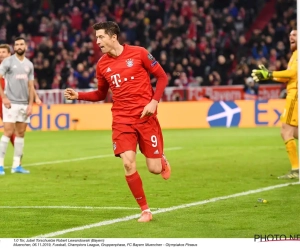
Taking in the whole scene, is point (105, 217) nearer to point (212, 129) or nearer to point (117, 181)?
point (117, 181)

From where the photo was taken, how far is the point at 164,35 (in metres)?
31.9

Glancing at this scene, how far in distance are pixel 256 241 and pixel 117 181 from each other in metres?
6.39

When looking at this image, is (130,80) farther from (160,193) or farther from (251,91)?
(251,91)

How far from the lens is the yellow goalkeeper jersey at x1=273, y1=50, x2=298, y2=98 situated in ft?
39.4

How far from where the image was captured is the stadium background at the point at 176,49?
25.6m

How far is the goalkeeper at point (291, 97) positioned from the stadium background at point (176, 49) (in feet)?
39.0

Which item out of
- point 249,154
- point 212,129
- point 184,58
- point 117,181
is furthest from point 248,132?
point 117,181

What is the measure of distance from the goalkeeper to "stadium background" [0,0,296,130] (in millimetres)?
11894

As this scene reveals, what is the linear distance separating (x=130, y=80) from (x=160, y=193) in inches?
99.0

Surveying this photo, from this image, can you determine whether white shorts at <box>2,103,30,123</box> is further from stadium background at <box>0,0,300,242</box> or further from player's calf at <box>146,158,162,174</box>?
player's calf at <box>146,158,162,174</box>

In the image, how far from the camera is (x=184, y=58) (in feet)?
98.6

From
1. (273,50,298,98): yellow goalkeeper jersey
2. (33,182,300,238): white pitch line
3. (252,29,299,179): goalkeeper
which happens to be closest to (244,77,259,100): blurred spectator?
(252,29,299,179): goalkeeper

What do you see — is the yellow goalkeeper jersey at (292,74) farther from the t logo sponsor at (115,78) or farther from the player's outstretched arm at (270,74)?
the t logo sponsor at (115,78)

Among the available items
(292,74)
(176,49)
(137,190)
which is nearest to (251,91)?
(176,49)
